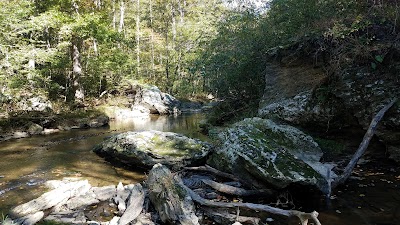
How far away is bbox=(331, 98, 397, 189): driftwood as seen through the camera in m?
6.60

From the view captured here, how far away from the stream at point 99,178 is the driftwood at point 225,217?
2.43 feet

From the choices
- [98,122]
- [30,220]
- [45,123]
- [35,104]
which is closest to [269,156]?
[30,220]

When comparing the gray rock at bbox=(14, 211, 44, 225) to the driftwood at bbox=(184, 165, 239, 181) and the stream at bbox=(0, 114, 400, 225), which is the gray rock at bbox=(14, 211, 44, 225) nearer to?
the stream at bbox=(0, 114, 400, 225)

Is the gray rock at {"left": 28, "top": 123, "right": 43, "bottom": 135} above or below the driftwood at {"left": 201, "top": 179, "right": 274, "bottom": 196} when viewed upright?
below

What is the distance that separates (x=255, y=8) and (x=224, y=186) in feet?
33.0

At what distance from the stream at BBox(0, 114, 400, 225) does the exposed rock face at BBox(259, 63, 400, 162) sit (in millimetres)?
1111

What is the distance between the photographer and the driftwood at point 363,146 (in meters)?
6.60

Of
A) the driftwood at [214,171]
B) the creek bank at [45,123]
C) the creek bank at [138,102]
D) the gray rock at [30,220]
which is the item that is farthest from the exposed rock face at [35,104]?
the gray rock at [30,220]

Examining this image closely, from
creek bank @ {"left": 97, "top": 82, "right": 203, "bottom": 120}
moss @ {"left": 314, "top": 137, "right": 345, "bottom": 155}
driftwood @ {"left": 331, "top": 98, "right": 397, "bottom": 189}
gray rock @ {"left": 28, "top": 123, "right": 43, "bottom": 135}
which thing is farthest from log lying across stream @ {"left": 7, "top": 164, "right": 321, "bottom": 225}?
creek bank @ {"left": 97, "top": 82, "right": 203, "bottom": 120}

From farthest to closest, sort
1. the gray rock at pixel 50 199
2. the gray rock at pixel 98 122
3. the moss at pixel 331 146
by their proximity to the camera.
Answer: the gray rock at pixel 98 122 < the moss at pixel 331 146 < the gray rock at pixel 50 199

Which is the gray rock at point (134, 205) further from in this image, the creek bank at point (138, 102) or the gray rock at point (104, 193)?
the creek bank at point (138, 102)

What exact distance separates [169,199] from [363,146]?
462 centimetres

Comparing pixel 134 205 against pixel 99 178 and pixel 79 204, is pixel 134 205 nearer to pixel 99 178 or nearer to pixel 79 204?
pixel 79 204

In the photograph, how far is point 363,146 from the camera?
276 inches
